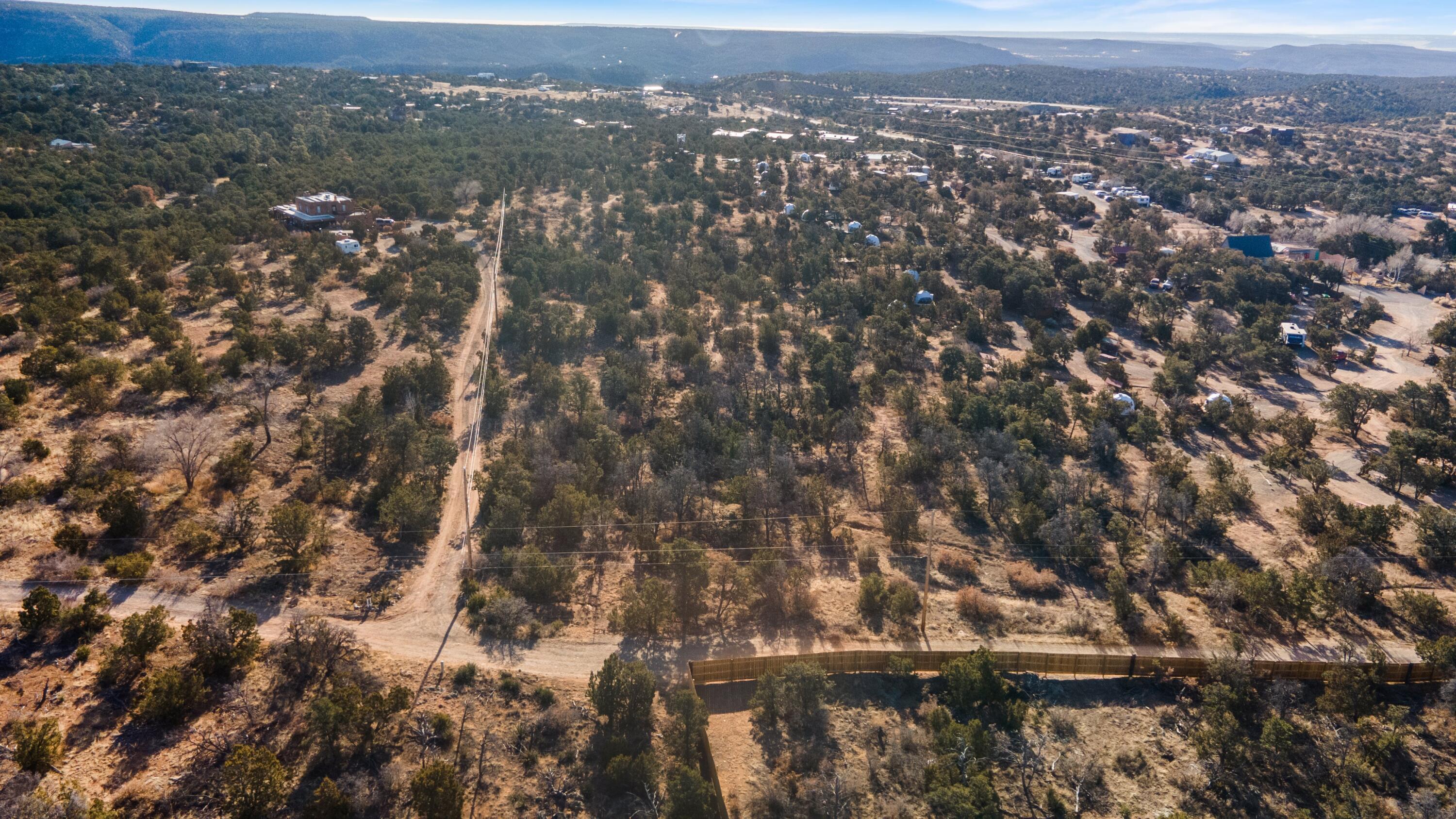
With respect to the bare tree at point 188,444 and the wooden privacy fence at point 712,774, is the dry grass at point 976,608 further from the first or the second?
the bare tree at point 188,444

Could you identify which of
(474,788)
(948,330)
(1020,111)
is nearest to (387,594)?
(474,788)

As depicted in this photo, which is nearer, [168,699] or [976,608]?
[168,699]

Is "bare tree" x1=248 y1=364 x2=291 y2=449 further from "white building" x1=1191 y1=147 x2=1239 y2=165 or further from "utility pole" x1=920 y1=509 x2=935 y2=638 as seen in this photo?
"white building" x1=1191 y1=147 x2=1239 y2=165

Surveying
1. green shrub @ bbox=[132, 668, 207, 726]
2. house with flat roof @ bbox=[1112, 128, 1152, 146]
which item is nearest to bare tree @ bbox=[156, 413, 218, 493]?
green shrub @ bbox=[132, 668, 207, 726]

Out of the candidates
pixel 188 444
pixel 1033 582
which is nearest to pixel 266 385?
pixel 188 444

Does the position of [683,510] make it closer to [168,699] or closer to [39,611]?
[168,699]

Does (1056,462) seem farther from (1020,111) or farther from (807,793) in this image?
(1020,111)
